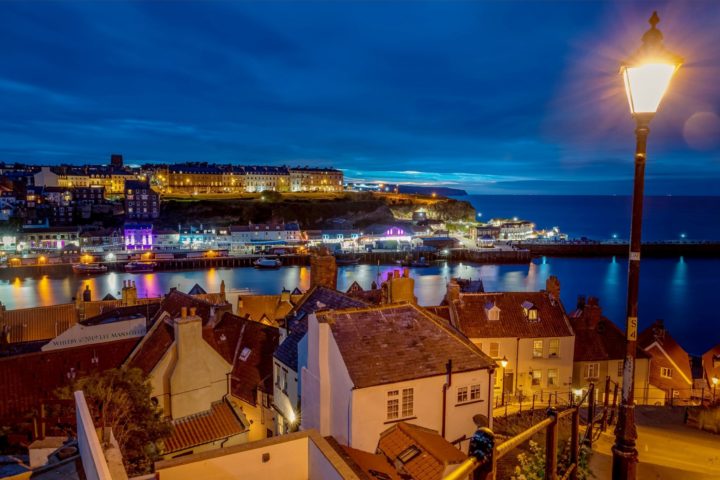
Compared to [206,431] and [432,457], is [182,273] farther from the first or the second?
[432,457]

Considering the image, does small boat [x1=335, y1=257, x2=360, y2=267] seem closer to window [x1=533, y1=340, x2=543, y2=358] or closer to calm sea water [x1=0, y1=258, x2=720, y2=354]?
calm sea water [x1=0, y1=258, x2=720, y2=354]

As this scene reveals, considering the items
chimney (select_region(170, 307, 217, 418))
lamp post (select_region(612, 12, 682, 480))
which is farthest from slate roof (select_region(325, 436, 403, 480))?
chimney (select_region(170, 307, 217, 418))

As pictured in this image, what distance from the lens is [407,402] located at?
13.9 m

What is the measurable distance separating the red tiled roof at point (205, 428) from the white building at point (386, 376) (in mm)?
2975

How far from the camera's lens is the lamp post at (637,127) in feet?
14.4

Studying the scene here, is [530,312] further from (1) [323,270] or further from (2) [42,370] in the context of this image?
(2) [42,370]

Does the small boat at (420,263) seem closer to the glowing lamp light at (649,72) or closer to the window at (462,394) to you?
the window at (462,394)

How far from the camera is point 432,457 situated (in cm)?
1167

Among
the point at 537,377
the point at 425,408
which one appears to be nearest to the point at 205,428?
the point at 425,408

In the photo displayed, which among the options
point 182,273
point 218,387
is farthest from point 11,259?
point 218,387

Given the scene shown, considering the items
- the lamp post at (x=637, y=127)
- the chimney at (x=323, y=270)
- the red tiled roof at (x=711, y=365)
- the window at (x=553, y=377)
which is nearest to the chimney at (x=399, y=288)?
the chimney at (x=323, y=270)

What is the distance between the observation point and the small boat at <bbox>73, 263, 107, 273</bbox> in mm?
86625

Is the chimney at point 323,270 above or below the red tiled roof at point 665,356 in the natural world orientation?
above

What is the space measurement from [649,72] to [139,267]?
9823cm
